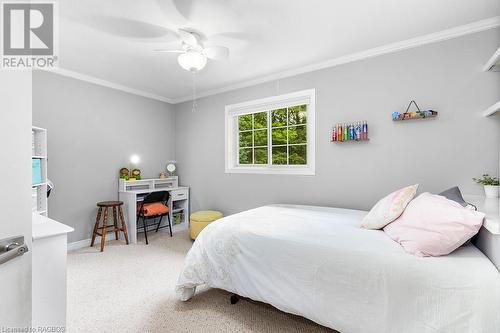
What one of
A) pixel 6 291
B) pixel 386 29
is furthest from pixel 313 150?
pixel 6 291

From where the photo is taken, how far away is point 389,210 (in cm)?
190

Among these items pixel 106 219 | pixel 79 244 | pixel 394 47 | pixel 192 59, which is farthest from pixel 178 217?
pixel 394 47

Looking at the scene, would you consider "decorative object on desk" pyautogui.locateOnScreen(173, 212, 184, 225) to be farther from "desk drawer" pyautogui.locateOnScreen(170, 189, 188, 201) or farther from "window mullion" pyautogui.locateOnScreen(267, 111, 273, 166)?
"window mullion" pyautogui.locateOnScreen(267, 111, 273, 166)

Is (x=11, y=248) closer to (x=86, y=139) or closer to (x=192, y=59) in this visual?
(x=192, y=59)

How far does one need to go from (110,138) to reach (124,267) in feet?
6.66

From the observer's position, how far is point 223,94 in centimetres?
394

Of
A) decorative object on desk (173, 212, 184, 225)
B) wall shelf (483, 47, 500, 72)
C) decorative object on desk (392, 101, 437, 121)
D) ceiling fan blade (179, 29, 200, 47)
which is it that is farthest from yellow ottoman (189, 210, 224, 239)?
wall shelf (483, 47, 500, 72)

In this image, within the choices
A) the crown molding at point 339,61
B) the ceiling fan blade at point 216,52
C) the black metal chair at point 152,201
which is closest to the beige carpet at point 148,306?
the black metal chair at point 152,201

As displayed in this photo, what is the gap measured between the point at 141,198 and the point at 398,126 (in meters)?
3.71

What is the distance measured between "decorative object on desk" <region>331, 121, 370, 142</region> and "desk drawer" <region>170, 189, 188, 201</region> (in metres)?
2.71

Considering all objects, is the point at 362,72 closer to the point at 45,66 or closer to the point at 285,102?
the point at 285,102

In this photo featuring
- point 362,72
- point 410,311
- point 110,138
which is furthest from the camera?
point 110,138

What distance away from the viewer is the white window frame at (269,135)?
A: 3100 mm

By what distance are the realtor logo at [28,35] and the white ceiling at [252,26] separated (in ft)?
0.36
